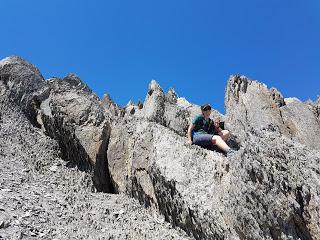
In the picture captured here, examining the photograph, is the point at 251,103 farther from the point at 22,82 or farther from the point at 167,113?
the point at 22,82

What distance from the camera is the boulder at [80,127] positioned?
22.1m

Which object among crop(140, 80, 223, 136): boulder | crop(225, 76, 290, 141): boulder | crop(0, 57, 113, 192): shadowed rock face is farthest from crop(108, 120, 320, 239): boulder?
crop(225, 76, 290, 141): boulder

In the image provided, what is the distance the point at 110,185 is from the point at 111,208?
3.92 metres

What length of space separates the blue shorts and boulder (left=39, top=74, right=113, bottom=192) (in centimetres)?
644

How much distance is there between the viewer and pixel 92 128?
2295cm

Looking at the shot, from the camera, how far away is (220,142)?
1691cm

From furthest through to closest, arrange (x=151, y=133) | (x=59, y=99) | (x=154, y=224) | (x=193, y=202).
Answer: (x=59, y=99) < (x=151, y=133) < (x=154, y=224) < (x=193, y=202)

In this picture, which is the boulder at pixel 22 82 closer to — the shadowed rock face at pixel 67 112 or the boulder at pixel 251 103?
the shadowed rock face at pixel 67 112

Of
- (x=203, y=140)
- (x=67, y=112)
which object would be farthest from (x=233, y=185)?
(x=67, y=112)

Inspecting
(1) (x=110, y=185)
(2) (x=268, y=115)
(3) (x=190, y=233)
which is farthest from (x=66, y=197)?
(2) (x=268, y=115)

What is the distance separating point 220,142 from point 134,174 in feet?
16.2

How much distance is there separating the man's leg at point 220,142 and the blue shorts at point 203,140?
252 mm

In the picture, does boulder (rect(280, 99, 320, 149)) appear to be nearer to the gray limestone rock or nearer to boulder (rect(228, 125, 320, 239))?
the gray limestone rock

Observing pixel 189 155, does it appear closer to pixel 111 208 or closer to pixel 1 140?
pixel 111 208
